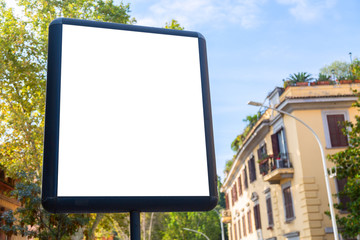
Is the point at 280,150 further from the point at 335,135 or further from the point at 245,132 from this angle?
the point at 245,132

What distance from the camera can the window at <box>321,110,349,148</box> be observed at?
2378 cm

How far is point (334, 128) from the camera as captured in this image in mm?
23922

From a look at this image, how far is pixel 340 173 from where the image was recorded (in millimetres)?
16672

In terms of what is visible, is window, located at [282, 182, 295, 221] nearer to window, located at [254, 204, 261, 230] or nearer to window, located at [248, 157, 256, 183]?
window, located at [254, 204, 261, 230]


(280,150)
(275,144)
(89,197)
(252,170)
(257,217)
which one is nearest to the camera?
(89,197)

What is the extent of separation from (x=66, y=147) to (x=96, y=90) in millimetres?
271

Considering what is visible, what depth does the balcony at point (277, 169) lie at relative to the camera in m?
24.3

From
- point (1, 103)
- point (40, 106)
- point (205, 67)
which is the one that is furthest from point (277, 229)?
point (205, 67)

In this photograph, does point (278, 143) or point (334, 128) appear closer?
point (334, 128)

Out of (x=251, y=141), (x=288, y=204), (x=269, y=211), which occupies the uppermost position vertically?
(x=251, y=141)

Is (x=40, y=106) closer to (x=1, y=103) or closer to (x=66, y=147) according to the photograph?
(x=1, y=103)

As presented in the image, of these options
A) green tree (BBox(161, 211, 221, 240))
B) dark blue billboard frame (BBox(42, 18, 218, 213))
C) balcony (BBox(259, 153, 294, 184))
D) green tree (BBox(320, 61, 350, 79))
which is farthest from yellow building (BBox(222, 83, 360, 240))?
green tree (BBox(161, 211, 221, 240))

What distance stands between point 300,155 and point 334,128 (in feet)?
8.34

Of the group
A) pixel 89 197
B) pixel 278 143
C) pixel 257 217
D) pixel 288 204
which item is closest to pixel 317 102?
pixel 278 143
